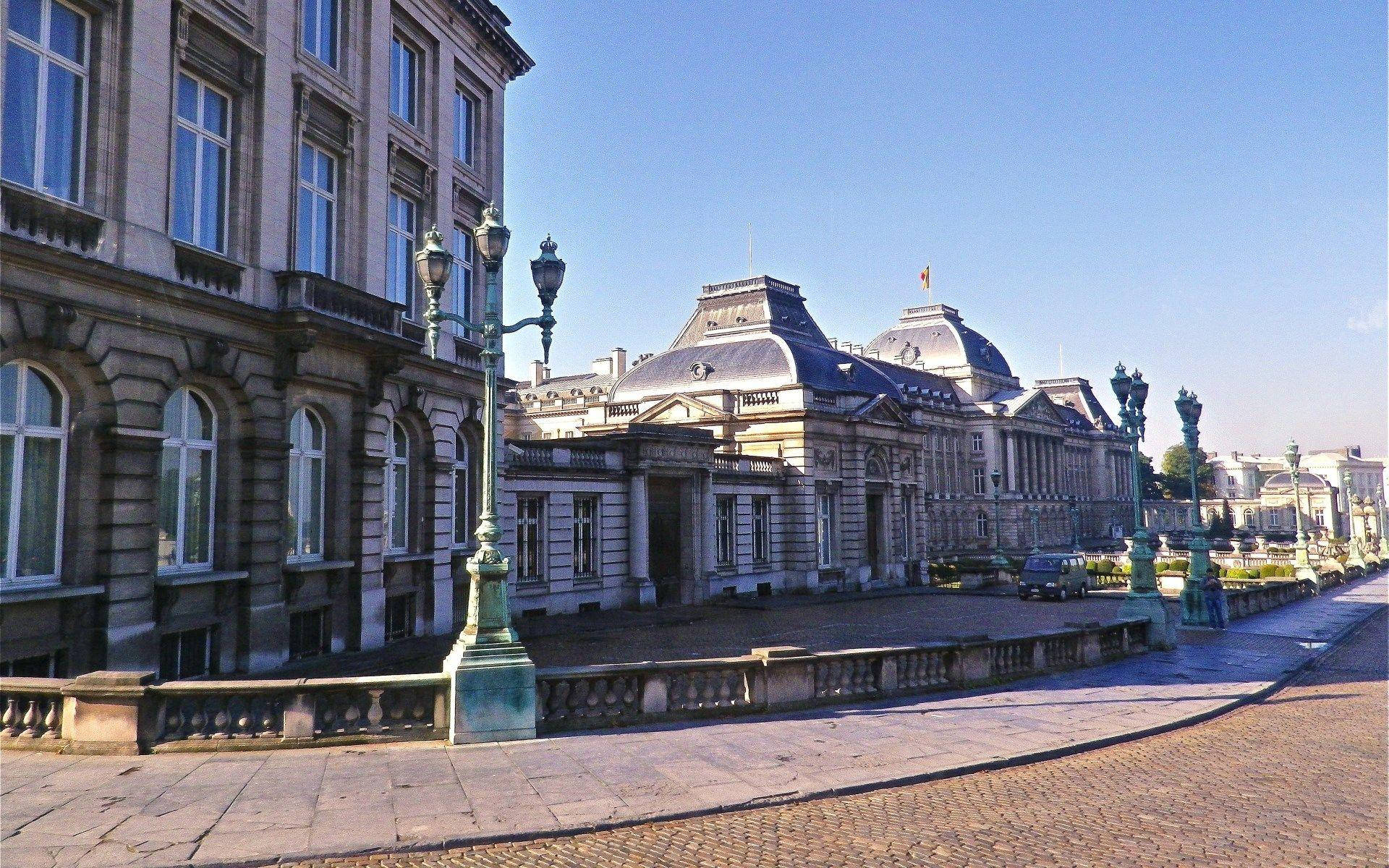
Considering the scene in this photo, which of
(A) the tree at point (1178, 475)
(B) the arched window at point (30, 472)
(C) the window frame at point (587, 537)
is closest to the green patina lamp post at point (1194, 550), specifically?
(C) the window frame at point (587, 537)

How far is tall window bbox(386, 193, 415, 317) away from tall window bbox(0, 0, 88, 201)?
7777 mm

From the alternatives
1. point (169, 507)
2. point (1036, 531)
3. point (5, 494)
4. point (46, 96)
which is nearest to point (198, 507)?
point (169, 507)

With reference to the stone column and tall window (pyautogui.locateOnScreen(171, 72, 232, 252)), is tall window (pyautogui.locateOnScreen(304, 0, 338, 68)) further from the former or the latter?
the stone column

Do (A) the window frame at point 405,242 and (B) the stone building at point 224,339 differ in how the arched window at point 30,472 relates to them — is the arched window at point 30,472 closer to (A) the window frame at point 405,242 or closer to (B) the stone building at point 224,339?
(B) the stone building at point 224,339

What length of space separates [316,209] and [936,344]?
297 ft

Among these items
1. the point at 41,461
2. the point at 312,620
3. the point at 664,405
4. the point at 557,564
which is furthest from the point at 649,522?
the point at 41,461

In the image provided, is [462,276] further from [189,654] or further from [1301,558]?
[1301,558]

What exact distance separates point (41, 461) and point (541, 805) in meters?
9.19

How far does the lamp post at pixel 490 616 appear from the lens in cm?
1114

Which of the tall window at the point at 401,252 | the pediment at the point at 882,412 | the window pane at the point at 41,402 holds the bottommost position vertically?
the window pane at the point at 41,402

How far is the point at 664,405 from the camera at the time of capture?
44.6m

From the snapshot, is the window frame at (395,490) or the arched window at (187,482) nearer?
the arched window at (187,482)

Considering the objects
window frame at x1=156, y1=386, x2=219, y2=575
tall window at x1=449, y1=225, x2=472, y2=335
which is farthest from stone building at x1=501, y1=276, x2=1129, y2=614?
window frame at x1=156, y1=386, x2=219, y2=575

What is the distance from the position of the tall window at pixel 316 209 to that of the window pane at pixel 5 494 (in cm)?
651
